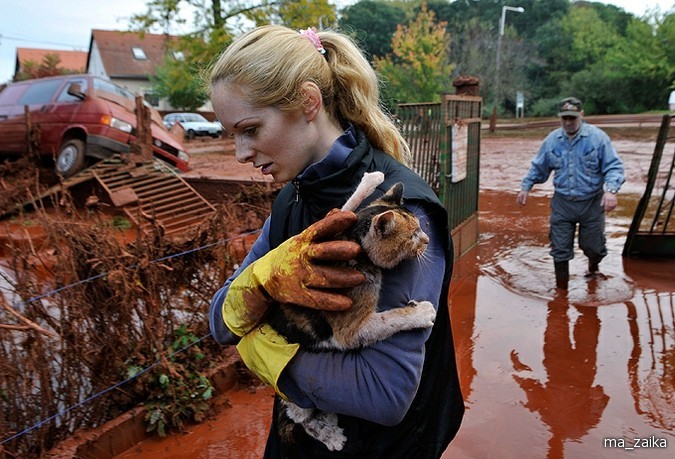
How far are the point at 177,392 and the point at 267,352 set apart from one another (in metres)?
2.56

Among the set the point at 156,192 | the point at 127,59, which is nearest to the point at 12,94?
the point at 156,192

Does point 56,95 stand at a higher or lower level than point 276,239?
higher

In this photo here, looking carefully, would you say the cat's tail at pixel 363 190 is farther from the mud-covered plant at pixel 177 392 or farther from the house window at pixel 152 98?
the house window at pixel 152 98

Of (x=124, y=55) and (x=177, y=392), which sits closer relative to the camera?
(x=177, y=392)

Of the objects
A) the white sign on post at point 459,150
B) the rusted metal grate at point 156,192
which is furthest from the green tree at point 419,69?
the white sign on post at point 459,150

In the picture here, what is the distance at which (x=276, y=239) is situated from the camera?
1572mm

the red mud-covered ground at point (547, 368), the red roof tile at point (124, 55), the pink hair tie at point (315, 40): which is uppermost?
the red roof tile at point (124, 55)

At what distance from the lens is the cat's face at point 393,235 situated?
3.93 ft

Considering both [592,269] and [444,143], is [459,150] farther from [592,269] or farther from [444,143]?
[592,269]

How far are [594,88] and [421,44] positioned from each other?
1351cm

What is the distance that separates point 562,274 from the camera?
5.84 m

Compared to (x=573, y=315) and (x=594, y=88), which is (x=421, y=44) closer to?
(x=594, y=88)

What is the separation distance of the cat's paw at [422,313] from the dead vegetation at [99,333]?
227 cm

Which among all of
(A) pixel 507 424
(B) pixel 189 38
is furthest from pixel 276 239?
(B) pixel 189 38
